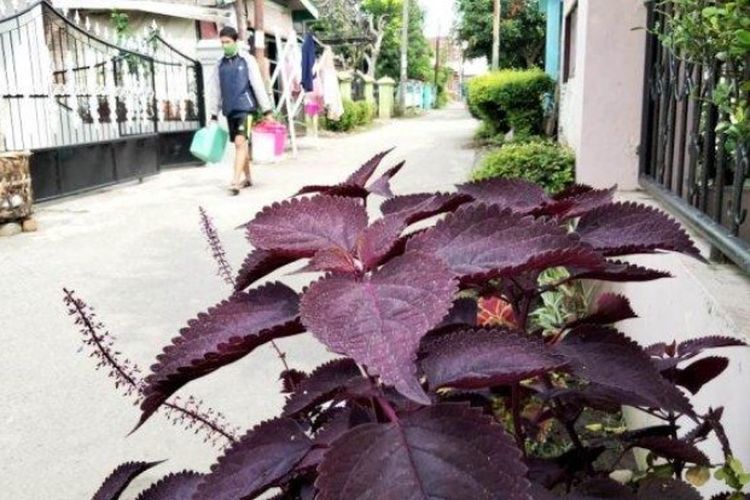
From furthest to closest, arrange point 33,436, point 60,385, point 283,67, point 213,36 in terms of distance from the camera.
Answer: point 213,36
point 283,67
point 60,385
point 33,436

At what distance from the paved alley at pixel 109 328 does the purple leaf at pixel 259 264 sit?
0.95 feet

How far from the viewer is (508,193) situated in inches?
49.4

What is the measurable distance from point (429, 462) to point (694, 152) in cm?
210

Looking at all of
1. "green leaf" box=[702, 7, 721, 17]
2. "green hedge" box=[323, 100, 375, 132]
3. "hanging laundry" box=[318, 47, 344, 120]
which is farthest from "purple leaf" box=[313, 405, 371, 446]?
"green hedge" box=[323, 100, 375, 132]

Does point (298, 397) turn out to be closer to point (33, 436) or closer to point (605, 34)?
point (33, 436)

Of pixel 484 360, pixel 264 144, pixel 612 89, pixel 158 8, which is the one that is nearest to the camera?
pixel 484 360

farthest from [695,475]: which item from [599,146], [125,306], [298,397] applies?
[125,306]

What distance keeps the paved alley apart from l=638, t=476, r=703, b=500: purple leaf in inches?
25.5

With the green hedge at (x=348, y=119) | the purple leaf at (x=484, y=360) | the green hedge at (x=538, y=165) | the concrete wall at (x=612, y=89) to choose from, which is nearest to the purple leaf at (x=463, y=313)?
the purple leaf at (x=484, y=360)

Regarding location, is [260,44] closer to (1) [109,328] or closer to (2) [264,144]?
(2) [264,144]

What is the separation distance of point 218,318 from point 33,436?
2850mm

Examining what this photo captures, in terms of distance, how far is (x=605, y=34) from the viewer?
A: 4445mm

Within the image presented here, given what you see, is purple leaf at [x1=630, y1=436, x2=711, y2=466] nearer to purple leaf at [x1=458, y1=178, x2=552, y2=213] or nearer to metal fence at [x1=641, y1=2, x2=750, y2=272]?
purple leaf at [x1=458, y1=178, x2=552, y2=213]

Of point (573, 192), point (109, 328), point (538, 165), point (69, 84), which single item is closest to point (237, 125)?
point (69, 84)
